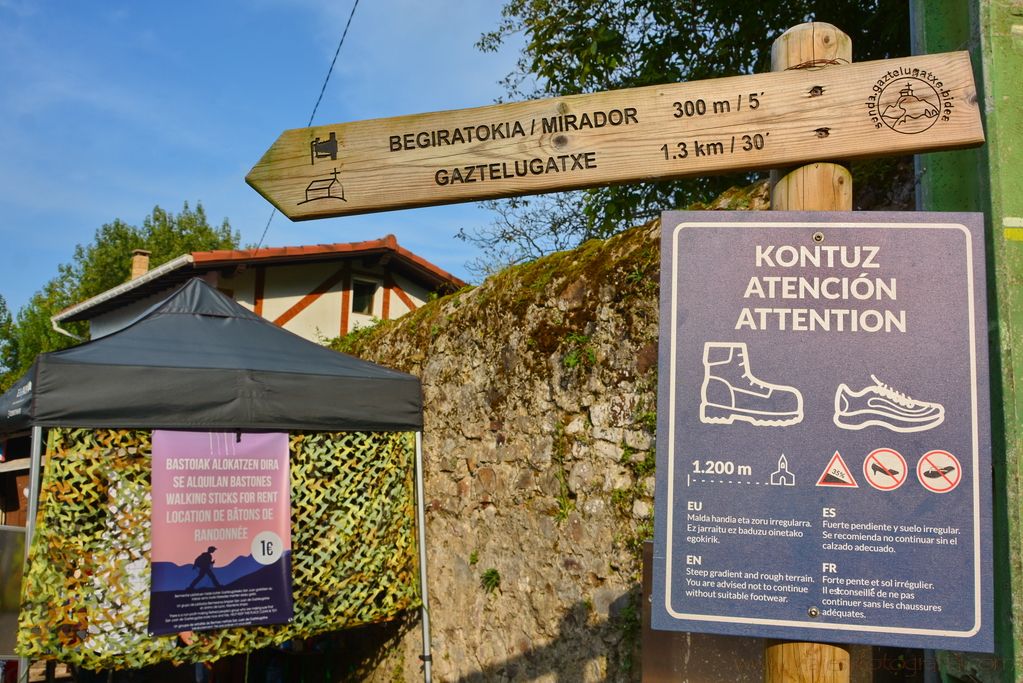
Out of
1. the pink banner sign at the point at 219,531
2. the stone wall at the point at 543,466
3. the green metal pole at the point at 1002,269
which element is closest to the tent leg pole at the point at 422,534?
the stone wall at the point at 543,466

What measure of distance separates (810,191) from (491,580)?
349cm

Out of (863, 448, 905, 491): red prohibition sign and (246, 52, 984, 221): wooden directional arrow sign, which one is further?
(246, 52, 984, 221): wooden directional arrow sign

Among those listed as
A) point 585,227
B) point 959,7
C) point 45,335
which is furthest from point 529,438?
point 45,335

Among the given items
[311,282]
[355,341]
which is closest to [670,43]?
[355,341]

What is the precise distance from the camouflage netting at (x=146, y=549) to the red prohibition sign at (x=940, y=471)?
13.5 ft

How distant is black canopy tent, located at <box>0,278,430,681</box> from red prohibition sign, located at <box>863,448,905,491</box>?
3.93 meters

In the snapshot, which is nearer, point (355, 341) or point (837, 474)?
point (837, 474)

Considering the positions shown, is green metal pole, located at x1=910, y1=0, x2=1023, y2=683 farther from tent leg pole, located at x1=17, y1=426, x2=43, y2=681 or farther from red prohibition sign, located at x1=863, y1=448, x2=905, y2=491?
tent leg pole, located at x1=17, y1=426, x2=43, y2=681

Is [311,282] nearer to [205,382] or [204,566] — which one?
[205,382]

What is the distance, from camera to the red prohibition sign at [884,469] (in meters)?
1.77

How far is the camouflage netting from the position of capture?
4.44m

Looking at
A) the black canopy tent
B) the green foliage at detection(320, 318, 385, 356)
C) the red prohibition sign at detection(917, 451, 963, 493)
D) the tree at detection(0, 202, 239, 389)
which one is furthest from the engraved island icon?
the tree at detection(0, 202, 239, 389)

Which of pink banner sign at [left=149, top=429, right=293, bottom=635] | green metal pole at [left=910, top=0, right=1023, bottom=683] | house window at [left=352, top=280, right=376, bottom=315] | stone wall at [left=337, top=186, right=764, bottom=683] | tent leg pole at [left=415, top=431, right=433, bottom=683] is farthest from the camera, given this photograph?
house window at [left=352, top=280, right=376, bottom=315]

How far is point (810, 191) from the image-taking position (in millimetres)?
1994
